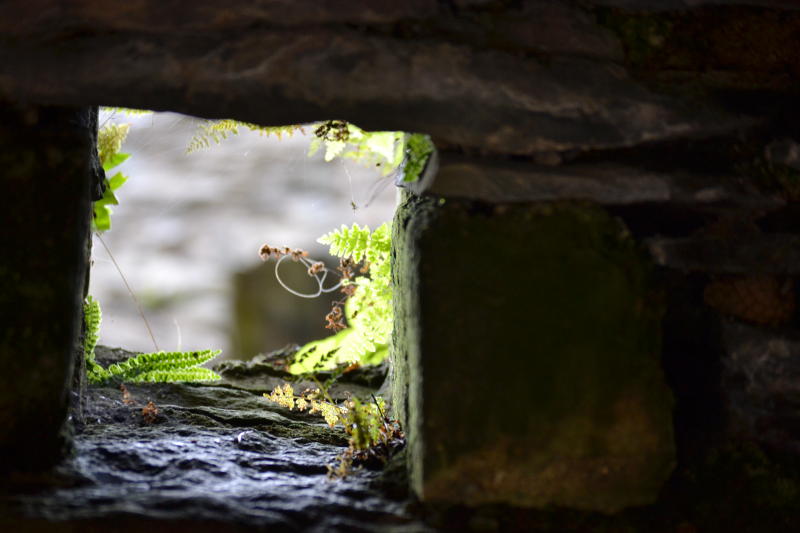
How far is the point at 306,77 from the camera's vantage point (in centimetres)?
144

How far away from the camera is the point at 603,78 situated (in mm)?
1534

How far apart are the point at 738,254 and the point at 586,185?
397mm

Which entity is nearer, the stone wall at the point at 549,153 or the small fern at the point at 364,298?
the stone wall at the point at 549,153

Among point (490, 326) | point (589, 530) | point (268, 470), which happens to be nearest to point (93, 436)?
point (268, 470)

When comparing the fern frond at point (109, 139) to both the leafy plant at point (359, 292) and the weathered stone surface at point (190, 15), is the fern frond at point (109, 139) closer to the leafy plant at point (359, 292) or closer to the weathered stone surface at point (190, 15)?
the leafy plant at point (359, 292)

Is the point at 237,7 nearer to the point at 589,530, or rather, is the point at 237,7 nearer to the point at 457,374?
the point at 457,374

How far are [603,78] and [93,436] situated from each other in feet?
5.17

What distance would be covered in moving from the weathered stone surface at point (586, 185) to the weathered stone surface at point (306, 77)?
54mm

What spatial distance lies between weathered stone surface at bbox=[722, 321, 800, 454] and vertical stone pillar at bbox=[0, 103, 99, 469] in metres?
1.53

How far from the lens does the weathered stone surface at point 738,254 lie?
1.52m

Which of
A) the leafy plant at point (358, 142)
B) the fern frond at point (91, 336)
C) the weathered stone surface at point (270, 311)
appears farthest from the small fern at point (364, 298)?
the weathered stone surface at point (270, 311)

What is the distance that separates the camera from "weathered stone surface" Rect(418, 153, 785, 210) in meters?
1.49

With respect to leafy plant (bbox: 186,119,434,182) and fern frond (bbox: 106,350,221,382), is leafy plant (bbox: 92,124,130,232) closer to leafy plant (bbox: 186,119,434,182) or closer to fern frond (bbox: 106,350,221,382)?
leafy plant (bbox: 186,119,434,182)

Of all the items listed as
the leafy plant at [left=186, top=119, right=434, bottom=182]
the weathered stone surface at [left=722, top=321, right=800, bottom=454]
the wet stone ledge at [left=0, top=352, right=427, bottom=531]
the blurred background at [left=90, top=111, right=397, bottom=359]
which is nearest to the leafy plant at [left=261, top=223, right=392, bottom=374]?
the leafy plant at [left=186, top=119, right=434, bottom=182]
